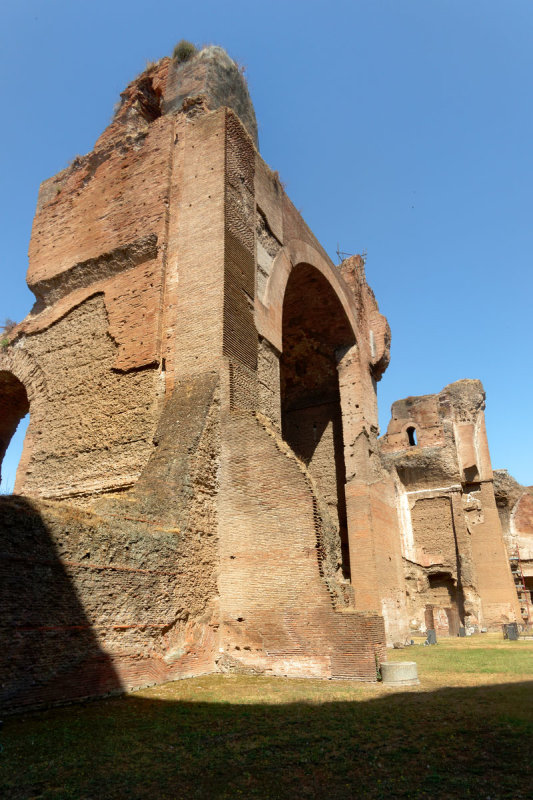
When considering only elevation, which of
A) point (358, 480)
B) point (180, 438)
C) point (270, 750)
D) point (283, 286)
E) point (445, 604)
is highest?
point (283, 286)

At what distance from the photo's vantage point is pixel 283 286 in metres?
9.88

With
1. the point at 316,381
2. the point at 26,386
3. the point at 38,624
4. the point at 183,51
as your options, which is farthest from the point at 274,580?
the point at 183,51

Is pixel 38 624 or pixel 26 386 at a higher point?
pixel 26 386

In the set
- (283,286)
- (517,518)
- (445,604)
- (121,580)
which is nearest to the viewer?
(121,580)

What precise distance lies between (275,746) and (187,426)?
3911 mm

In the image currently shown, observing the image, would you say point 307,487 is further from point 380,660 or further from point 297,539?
point 380,660

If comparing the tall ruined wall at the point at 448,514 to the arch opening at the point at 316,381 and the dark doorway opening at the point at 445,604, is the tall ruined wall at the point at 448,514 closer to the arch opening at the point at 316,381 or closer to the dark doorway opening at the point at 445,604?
the dark doorway opening at the point at 445,604

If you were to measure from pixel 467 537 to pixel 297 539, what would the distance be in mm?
13791

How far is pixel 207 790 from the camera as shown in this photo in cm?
262

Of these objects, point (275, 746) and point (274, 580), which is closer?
point (275, 746)

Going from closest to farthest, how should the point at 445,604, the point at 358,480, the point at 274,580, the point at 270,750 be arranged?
the point at 270,750, the point at 274,580, the point at 358,480, the point at 445,604

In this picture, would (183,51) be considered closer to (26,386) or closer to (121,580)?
(26,386)

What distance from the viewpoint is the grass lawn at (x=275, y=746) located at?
2637mm

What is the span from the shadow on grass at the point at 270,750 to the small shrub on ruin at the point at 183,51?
33.7ft
